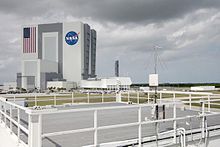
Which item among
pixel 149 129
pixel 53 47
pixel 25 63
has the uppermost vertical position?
pixel 53 47

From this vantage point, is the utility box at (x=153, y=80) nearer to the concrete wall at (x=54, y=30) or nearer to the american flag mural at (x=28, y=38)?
the concrete wall at (x=54, y=30)

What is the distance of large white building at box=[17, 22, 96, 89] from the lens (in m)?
104

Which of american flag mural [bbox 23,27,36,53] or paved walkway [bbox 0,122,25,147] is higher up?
american flag mural [bbox 23,27,36,53]

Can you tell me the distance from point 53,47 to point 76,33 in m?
11.9

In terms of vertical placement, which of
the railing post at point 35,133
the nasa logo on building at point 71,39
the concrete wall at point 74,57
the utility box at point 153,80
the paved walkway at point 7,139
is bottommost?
the paved walkway at point 7,139

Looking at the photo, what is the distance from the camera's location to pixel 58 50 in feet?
354

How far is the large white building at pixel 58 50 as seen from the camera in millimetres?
104125

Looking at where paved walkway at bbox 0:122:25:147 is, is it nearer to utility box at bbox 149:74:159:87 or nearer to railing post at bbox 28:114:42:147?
railing post at bbox 28:114:42:147

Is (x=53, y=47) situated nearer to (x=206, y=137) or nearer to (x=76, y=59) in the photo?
(x=76, y=59)

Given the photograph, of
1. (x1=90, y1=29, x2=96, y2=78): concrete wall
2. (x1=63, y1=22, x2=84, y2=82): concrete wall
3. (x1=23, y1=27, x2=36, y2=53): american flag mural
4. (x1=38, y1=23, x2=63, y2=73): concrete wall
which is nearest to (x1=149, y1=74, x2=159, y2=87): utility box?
(x1=63, y1=22, x2=84, y2=82): concrete wall

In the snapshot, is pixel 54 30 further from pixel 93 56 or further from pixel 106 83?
pixel 106 83

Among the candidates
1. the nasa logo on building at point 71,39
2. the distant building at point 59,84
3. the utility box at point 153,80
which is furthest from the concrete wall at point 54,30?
the utility box at point 153,80

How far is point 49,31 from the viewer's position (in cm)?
10944

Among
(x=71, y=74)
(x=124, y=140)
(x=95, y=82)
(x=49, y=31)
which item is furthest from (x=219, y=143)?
(x=49, y=31)
